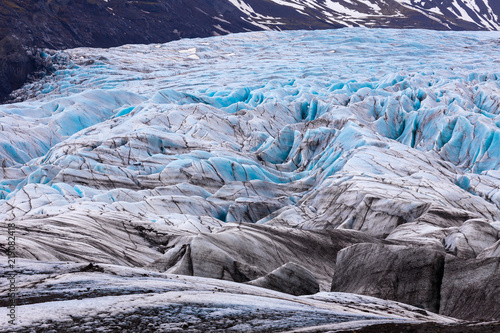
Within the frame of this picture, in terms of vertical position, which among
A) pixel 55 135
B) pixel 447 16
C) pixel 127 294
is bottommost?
pixel 55 135


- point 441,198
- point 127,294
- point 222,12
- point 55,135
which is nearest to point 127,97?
point 55,135

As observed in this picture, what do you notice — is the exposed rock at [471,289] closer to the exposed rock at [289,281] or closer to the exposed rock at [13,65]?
the exposed rock at [289,281]

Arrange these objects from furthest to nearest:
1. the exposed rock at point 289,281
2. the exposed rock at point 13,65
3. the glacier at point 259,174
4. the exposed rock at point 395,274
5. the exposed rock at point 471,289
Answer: the exposed rock at point 13,65 < the glacier at point 259,174 < the exposed rock at point 395,274 < the exposed rock at point 289,281 < the exposed rock at point 471,289

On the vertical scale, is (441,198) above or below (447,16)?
below

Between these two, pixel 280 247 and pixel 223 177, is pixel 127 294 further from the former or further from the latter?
pixel 223 177

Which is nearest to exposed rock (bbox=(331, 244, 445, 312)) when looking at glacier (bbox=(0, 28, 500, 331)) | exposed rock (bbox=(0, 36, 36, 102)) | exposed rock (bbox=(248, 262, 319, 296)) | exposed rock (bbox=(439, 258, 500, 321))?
glacier (bbox=(0, 28, 500, 331))

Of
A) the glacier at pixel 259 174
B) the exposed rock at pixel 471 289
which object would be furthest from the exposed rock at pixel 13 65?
the exposed rock at pixel 471 289

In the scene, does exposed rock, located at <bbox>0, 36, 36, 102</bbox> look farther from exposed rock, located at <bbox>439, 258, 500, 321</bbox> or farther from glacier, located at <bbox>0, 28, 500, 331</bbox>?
exposed rock, located at <bbox>439, 258, 500, 321</bbox>
